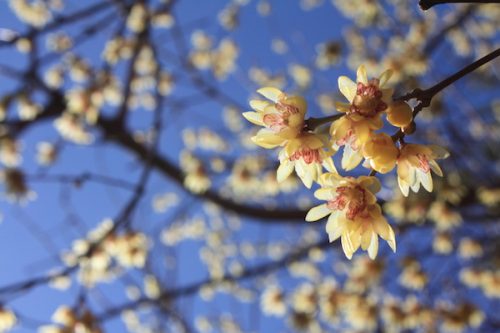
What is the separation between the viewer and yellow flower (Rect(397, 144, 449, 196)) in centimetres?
91

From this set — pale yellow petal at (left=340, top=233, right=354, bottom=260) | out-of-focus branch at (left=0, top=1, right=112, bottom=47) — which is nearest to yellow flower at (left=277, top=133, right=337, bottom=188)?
pale yellow petal at (left=340, top=233, right=354, bottom=260)

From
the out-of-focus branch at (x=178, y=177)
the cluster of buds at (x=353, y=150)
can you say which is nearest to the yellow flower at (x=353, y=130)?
the cluster of buds at (x=353, y=150)

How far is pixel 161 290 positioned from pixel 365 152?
3275 millimetres

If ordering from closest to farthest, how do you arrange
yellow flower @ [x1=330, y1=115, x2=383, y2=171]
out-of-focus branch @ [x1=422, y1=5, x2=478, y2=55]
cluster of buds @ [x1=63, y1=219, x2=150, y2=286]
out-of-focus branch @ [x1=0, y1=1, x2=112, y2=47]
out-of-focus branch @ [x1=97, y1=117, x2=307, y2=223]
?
1. yellow flower @ [x1=330, y1=115, x2=383, y2=171]
2. out-of-focus branch @ [x1=0, y1=1, x2=112, y2=47]
3. cluster of buds @ [x1=63, y1=219, x2=150, y2=286]
4. out-of-focus branch @ [x1=422, y1=5, x2=478, y2=55]
5. out-of-focus branch @ [x1=97, y1=117, x2=307, y2=223]

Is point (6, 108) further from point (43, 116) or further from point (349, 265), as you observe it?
point (349, 265)

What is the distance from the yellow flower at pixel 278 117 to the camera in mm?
902

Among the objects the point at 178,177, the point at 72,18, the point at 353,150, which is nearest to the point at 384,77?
the point at 353,150

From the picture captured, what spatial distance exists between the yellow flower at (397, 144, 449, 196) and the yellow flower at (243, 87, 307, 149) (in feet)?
0.67

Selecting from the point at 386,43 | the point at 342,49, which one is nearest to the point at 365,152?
the point at 342,49

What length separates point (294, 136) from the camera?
897mm

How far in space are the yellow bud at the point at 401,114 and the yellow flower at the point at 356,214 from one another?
6.6 inches

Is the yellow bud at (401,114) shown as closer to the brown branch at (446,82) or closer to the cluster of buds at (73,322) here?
the brown branch at (446,82)

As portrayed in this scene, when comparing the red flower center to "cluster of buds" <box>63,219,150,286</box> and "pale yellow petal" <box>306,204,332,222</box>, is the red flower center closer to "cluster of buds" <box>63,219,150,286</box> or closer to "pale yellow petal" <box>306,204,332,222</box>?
"pale yellow petal" <box>306,204,332,222</box>

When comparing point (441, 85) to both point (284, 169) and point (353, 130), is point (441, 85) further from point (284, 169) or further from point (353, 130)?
point (284, 169)
